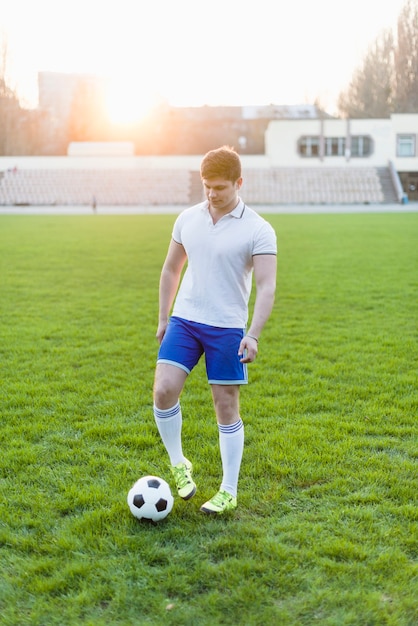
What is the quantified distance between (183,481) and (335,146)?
50.3 meters

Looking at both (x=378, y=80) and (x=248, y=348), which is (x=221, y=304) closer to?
(x=248, y=348)

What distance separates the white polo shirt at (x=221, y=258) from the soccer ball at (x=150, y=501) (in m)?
0.92

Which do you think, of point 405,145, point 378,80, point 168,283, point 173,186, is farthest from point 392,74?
point 168,283

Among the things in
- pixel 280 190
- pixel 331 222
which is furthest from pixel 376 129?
pixel 331 222

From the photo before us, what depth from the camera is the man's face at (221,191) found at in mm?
3350

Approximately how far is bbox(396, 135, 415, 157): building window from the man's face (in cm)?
5049

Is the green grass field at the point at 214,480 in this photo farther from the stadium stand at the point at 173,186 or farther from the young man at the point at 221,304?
the stadium stand at the point at 173,186

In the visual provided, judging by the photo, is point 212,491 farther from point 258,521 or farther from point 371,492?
point 371,492

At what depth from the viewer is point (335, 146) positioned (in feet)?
168

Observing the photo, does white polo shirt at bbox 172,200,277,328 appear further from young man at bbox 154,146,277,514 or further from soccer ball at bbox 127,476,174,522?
soccer ball at bbox 127,476,174,522

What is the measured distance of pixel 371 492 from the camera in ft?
12.5

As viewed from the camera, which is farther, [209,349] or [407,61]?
[407,61]

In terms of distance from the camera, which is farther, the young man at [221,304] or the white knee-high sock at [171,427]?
the white knee-high sock at [171,427]

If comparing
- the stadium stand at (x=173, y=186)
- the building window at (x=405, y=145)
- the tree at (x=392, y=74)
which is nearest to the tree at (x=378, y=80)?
the tree at (x=392, y=74)
